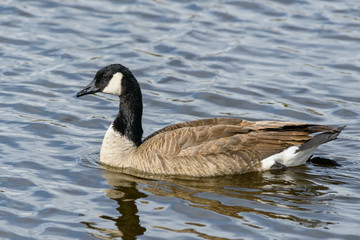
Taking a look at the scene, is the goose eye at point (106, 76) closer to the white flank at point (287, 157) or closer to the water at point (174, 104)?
the water at point (174, 104)

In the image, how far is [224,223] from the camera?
29.1 feet

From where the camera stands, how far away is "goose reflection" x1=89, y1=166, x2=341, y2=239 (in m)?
8.96

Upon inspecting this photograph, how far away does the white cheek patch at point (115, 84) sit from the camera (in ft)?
36.9

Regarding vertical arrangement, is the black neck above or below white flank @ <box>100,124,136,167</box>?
above

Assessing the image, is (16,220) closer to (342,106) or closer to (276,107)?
(276,107)

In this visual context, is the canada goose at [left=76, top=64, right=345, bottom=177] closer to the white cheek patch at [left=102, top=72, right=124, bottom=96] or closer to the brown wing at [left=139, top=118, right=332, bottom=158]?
the brown wing at [left=139, top=118, right=332, bottom=158]

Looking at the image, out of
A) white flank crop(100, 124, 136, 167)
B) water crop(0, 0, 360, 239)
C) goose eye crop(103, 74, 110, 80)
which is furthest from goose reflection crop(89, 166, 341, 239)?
goose eye crop(103, 74, 110, 80)

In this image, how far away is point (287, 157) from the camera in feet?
35.8

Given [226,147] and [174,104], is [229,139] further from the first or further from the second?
[174,104]

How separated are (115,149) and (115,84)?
1.05 meters

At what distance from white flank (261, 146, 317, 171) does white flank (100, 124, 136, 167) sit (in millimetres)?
2168

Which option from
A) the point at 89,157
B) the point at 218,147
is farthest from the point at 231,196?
the point at 89,157

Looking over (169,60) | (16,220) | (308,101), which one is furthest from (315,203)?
(169,60)

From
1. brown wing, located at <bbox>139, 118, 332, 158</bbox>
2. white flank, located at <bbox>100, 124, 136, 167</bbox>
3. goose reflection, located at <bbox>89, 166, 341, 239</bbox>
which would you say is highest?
brown wing, located at <bbox>139, 118, 332, 158</bbox>
